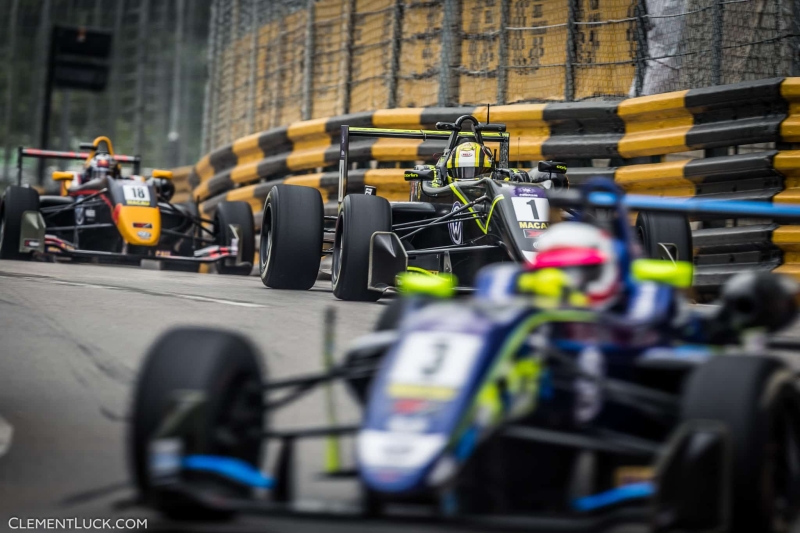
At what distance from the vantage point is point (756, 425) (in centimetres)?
338

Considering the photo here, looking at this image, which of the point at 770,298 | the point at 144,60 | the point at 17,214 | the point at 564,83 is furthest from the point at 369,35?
the point at 144,60

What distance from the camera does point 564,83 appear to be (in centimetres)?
1289

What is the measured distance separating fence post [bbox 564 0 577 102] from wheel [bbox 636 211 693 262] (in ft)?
10.4

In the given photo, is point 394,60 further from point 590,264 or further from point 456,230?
point 590,264

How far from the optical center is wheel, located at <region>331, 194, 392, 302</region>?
9844 mm

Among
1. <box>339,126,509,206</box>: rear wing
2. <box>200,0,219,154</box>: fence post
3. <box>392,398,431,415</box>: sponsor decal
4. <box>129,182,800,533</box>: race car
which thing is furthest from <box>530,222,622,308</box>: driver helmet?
<box>200,0,219,154</box>: fence post

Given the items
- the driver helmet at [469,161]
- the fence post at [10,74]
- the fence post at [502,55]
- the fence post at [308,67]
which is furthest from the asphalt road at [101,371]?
the fence post at [10,74]

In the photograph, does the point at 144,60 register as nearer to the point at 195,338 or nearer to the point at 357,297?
the point at 357,297

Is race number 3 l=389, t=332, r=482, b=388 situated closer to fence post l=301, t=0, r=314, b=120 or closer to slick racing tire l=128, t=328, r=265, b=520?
slick racing tire l=128, t=328, r=265, b=520

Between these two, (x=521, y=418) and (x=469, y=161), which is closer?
(x=521, y=418)

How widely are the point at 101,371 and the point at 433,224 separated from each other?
4667 millimetres

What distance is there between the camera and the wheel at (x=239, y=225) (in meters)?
16.1

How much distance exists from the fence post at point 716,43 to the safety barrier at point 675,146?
224 mm

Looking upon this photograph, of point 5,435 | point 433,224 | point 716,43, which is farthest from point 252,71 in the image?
point 5,435
